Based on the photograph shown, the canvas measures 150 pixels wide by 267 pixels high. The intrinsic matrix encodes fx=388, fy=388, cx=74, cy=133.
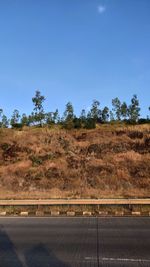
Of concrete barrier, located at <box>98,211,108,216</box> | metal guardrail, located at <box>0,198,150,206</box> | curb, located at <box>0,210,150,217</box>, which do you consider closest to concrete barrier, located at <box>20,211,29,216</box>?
curb, located at <box>0,210,150,217</box>

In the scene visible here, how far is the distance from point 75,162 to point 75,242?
25.0 meters

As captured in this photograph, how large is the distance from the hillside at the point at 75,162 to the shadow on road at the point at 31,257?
15058 millimetres

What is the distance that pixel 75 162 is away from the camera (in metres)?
36.7

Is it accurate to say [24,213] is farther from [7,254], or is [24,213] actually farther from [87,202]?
[7,254]

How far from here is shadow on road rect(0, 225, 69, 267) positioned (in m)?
8.80

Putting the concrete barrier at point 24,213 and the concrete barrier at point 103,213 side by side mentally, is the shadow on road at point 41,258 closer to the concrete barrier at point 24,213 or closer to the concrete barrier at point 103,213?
the concrete barrier at point 103,213

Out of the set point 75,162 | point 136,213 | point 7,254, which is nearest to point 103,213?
point 136,213

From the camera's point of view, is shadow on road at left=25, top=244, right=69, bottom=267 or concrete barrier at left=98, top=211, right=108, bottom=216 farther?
concrete barrier at left=98, top=211, right=108, bottom=216

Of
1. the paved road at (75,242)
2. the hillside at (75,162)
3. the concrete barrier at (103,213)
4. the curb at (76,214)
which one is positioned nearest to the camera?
the paved road at (75,242)

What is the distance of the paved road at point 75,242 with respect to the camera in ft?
29.9

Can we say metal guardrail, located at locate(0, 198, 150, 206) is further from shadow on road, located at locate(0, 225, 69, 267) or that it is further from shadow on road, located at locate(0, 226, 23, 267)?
shadow on road, located at locate(0, 225, 69, 267)

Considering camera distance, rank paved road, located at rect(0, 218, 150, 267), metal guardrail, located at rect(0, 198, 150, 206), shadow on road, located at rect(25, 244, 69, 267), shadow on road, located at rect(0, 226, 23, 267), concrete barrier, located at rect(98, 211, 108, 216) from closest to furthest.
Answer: shadow on road, located at rect(25, 244, 69, 267)
shadow on road, located at rect(0, 226, 23, 267)
paved road, located at rect(0, 218, 150, 267)
concrete barrier, located at rect(98, 211, 108, 216)
metal guardrail, located at rect(0, 198, 150, 206)

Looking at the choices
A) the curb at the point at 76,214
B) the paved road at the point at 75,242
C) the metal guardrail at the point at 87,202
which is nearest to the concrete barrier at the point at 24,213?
the curb at the point at 76,214

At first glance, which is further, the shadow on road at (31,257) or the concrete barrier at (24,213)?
the concrete barrier at (24,213)
